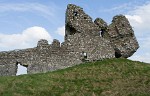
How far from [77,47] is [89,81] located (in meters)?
7.76

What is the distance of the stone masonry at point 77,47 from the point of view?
3031 cm

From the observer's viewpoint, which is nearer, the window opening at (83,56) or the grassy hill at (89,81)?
the grassy hill at (89,81)

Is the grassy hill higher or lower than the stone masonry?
lower

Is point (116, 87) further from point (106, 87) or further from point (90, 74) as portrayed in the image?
point (90, 74)

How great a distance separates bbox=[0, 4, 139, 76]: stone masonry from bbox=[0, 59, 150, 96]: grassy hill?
405 centimetres

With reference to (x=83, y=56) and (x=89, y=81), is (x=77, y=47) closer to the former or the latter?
(x=83, y=56)

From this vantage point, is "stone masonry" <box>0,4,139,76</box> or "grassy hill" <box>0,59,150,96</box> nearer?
"grassy hill" <box>0,59,150,96</box>

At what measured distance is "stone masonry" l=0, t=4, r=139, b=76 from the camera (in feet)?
99.5

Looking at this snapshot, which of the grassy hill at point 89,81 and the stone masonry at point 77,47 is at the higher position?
the stone masonry at point 77,47

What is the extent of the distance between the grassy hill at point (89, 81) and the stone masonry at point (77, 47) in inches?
160

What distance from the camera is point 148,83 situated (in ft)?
73.4

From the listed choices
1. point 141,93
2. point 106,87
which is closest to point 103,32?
point 106,87

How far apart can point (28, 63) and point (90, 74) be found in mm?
6933

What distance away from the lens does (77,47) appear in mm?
31469
